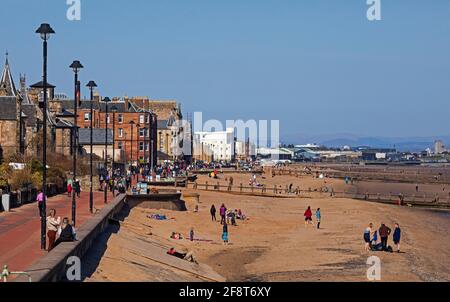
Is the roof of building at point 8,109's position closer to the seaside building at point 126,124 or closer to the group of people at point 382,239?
the group of people at point 382,239

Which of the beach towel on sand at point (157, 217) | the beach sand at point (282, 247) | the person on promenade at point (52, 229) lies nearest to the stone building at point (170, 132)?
the beach sand at point (282, 247)

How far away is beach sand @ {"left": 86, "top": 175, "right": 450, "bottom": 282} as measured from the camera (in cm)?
2744

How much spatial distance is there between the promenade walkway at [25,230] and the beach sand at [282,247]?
1.63m

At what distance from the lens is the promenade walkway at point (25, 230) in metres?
20.5

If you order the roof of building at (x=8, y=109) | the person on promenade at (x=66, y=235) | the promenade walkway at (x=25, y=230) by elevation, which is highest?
the roof of building at (x=8, y=109)

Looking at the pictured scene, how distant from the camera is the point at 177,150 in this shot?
453 ft

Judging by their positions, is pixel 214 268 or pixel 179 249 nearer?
pixel 214 268

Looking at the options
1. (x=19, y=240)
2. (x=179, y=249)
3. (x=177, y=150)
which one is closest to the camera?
(x=19, y=240)

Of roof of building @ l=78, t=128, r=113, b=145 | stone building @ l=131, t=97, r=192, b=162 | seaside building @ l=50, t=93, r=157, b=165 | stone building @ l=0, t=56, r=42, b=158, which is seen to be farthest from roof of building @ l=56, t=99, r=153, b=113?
stone building @ l=0, t=56, r=42, b=158

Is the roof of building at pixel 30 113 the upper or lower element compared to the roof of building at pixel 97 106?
lower
